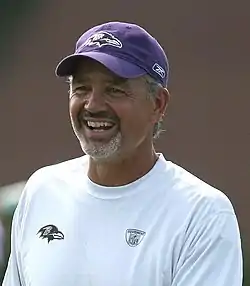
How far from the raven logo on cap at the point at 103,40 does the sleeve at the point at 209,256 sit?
2.12ft

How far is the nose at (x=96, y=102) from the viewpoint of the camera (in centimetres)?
277

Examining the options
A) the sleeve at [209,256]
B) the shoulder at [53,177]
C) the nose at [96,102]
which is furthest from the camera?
the shoulder at [53,177]

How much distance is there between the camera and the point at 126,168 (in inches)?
114

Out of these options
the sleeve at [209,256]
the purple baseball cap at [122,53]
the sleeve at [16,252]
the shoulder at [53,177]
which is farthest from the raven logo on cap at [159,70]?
the sleeve at [16,252]

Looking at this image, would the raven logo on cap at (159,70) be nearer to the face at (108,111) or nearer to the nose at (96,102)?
the face at (108,111)

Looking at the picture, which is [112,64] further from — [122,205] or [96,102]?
[122,205]

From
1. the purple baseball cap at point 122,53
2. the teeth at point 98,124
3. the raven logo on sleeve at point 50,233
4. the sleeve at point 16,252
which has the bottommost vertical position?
the sleeve at point 16,252

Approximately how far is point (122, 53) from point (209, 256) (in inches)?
27.6

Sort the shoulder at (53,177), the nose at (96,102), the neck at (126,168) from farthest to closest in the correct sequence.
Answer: the shoulder at (53,177) < the neck at (126,168) < the nose at (96,102)

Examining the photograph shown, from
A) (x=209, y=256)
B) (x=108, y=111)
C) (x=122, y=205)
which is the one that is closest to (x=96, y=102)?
(x=108, y=111)

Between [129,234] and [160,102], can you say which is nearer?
[129,234]

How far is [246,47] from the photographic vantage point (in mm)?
7523

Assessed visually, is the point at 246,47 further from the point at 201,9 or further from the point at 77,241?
the point at 77,241

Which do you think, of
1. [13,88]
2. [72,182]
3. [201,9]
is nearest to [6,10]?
[13,88]
